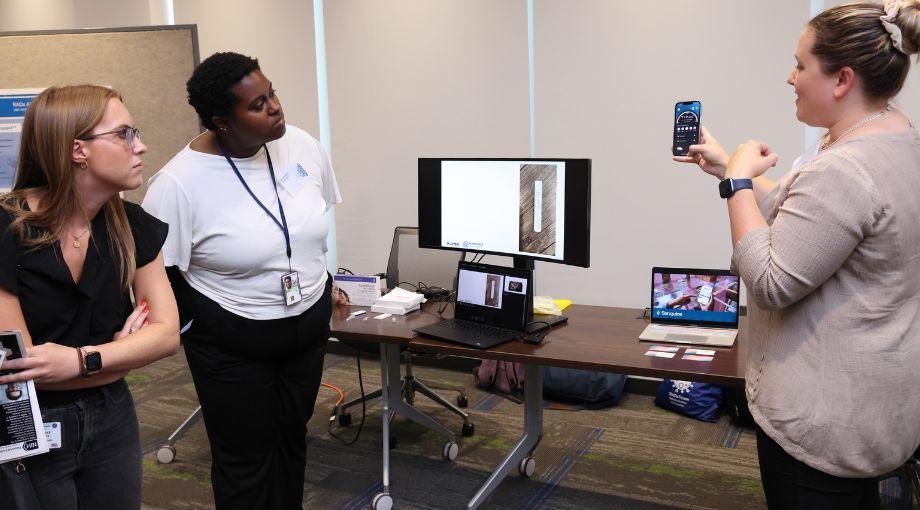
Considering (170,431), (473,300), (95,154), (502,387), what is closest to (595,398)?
(502,387)

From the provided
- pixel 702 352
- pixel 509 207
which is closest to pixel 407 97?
pixel 509 207

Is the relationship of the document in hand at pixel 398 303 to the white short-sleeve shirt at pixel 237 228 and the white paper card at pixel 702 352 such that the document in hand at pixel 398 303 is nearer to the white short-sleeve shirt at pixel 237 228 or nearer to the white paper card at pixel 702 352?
the white short-sleeve shirt at pixel 237 228

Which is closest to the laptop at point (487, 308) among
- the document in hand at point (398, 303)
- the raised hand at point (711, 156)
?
the document in hand at point (398, 303)

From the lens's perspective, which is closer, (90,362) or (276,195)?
(90,362)

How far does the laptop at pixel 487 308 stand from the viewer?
2.42 m

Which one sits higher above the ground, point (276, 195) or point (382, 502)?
point (276, 195)

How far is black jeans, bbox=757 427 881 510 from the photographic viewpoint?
1294mm

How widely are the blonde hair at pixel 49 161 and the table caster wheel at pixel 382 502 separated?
5.38 feet

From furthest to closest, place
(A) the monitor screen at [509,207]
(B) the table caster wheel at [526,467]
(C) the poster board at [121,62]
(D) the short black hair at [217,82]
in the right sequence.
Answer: (C) the poster board at [121,62] < (B) the table caster wheel at [526,467] < (A) the monitor screen at [509,207] < (D) the short black hair at [217,82]

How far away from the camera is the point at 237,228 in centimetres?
205

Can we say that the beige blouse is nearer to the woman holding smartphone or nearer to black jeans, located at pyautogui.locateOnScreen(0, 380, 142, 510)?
the woman holding smartphone

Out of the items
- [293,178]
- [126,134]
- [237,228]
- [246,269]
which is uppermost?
[126,134]

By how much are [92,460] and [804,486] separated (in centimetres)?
127

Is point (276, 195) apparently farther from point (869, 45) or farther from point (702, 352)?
point (869, 45)
